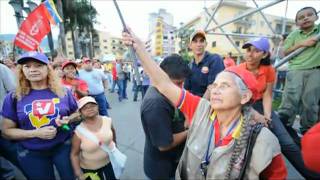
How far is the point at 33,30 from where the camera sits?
4.43 metres

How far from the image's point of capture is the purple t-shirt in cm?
204

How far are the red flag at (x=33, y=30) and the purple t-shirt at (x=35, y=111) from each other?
265cm

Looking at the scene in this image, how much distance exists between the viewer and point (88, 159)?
243 centimetres

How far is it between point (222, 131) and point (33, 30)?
4593 millimetres

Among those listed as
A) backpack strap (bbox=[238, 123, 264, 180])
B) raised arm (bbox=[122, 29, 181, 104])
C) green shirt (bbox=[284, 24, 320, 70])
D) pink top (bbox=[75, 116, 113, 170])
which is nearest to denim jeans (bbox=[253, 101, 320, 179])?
green shirt (bbox=[284, 24, 320, 70])

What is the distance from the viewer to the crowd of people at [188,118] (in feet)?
3.86

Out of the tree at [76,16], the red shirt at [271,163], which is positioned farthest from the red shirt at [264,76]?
the tree at [76,16]

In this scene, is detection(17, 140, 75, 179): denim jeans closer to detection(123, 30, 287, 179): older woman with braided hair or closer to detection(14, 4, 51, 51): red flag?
detection(123, 30, 287, 179): older woman with braided hair

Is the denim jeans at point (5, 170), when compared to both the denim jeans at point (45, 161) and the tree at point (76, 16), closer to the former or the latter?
the denim jeans at point (45, 161)

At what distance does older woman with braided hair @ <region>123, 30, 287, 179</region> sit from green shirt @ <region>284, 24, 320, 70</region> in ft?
6.86

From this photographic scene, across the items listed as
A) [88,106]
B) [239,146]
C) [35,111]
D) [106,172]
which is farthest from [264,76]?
[35,111]

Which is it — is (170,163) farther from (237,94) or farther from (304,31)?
(304,31)

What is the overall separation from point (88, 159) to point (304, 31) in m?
3.26

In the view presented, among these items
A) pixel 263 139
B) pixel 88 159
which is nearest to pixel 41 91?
pixel 88 159
